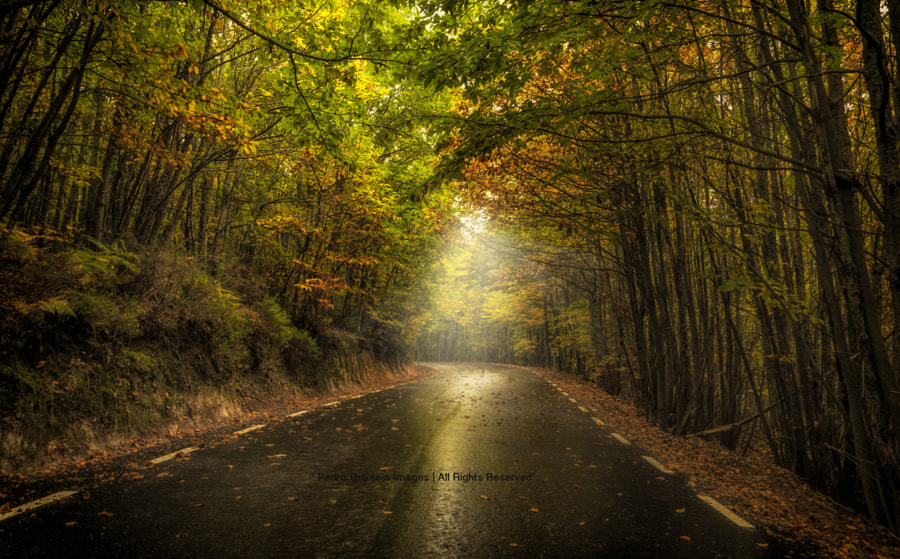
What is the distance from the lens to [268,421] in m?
8.49

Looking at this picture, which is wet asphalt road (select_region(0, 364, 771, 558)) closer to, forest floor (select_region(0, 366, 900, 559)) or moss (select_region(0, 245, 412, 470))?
forest floor (select_region(0, 366, 900, 559))

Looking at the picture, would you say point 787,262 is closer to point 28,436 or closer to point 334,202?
point 28,436

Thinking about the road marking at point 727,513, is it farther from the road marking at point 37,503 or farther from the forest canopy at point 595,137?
the road marking at point 37,503

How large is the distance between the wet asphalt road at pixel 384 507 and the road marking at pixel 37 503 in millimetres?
89

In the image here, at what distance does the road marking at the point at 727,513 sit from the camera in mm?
4207

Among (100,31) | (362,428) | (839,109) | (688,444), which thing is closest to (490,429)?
(362,428)

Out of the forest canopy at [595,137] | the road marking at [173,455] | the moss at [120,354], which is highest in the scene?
the forest canopy at [595,137]

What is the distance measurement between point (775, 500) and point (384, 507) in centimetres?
465

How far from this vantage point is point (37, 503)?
12.5 ft

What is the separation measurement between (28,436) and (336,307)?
48.7 feet

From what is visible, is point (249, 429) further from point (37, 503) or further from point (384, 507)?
point (384, 507)

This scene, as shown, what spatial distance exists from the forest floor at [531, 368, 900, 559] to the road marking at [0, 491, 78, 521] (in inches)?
259

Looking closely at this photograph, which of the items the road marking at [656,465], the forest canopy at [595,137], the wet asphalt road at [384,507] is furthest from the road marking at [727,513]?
the forest canopy at [595,137]

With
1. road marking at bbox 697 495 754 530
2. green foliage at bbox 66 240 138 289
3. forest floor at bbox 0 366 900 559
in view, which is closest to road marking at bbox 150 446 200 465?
forest floor at bbox 0 366 900 559
